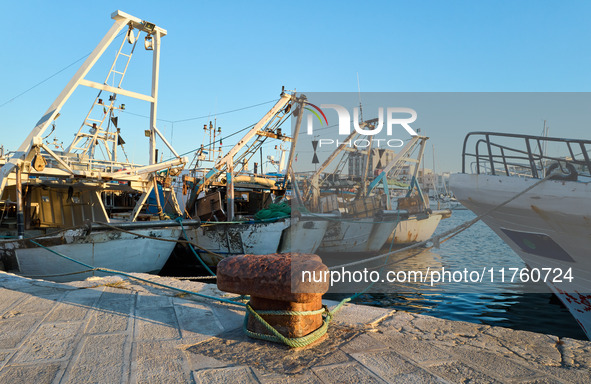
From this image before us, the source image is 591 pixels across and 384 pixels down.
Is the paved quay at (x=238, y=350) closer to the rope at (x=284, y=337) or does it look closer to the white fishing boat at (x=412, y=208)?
the rope at (x=284, y=337)

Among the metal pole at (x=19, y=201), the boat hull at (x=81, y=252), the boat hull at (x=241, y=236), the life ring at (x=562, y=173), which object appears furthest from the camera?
the boat hull at (x=241, y=236)

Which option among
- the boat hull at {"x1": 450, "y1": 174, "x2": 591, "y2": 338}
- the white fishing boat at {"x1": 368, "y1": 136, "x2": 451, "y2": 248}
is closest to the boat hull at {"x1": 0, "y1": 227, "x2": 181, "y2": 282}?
the boat hull at {"x1": 450, "y1": 174, "x2": 591, "y2": 338}

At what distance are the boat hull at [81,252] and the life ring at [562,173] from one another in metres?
8.78

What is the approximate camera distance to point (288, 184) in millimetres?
18188

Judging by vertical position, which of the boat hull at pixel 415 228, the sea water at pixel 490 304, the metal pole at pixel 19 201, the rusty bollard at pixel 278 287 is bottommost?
the sea water at pixel 490 304

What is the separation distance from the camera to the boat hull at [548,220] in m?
5.84

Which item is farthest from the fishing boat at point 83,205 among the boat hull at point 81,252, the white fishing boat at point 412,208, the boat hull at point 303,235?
the white fishing boat at point 412,208

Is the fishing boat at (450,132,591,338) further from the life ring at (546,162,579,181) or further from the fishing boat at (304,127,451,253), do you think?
the fishing boat at (304,127,451,253)

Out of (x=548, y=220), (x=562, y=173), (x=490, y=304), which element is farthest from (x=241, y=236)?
(x=562, y=173)

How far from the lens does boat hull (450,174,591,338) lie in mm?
5840

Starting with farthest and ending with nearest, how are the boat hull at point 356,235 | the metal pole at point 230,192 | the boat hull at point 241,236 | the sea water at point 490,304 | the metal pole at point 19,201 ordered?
the boat hull at point 356,235 < the metal pole at point 230,192 < the boat hull at point 241,236 < the metal pole at point 19,201 < the sea water at point 490,304

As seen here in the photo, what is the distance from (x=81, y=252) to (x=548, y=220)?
35.8ft

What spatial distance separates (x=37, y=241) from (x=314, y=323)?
9.72 meters

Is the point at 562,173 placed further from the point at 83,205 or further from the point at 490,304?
the point at 83,205
